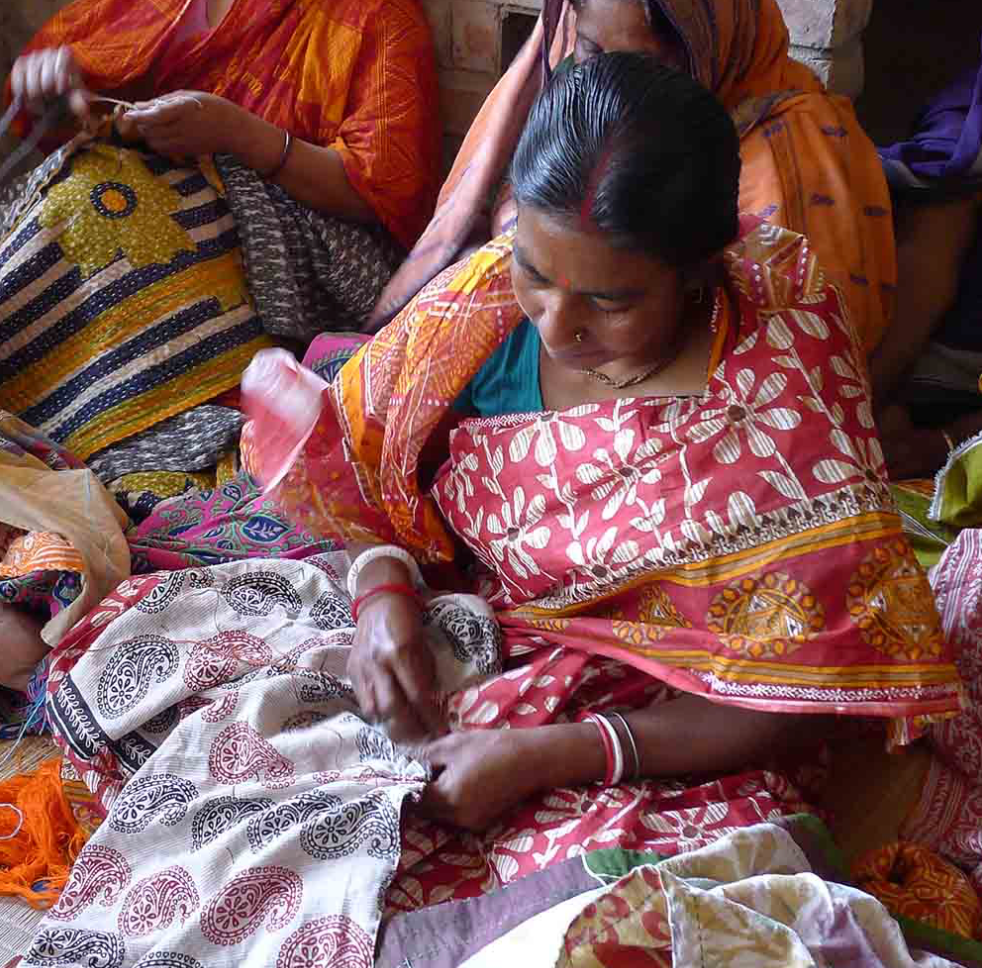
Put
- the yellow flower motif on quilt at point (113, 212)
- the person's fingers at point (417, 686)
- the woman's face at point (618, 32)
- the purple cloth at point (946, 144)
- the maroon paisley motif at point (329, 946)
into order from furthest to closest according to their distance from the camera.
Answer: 1. the yellow flower motif on quilt at point (113, 212)
2. the purple cloth at point (946, 144)
3. the woman's face at point (618, 32)
4. the person's fingers at point (417, 686)
5. the maroon paisley motif at point (329, 946)

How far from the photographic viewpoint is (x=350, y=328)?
218 centimetres

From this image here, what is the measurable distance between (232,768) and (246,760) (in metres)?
0.02

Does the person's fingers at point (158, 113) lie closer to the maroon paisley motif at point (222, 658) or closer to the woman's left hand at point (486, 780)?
the maroon paisley motif at point (222, 658)

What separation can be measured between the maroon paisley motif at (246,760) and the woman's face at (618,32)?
0.94m

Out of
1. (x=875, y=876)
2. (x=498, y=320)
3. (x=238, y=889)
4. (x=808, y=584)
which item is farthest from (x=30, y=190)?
(x=875, y=876)

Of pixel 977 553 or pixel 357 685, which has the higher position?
pixel 357 685

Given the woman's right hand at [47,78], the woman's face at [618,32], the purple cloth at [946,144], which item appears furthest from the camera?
the woman's right hand at [47,78]

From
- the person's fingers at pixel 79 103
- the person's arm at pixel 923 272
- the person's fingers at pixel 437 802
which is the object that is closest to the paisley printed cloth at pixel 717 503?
the person's fingers at pixel 437 802

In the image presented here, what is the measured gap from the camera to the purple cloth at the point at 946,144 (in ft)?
5.58

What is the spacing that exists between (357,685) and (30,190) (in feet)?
3.80

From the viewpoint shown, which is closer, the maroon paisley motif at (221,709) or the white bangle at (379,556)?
the maroon paisley motif at (221,709)

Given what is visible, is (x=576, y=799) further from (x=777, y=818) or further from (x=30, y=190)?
(x=30, y=190)

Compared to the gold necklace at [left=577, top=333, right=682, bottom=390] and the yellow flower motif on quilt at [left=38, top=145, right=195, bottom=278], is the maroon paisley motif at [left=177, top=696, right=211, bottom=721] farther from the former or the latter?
the yellow flower motif on quilt at [left=38, top=145, right=195, bottom=278]

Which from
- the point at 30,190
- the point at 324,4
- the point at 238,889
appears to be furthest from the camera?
the point at 324,4
